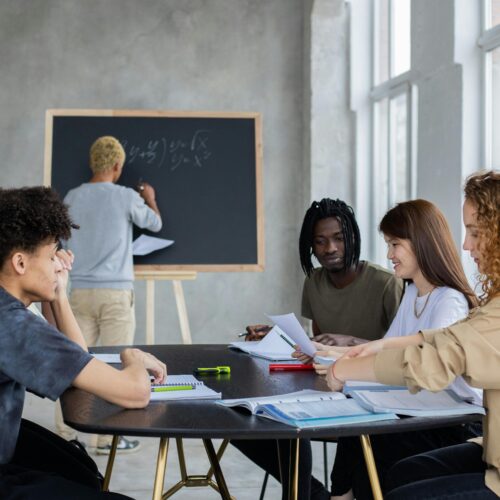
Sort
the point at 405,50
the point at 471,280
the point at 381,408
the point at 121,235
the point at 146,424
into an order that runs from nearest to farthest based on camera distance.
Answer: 1. the point at 146,424
2. the point at 381,408
3. the point at 471,280
4. the point at 121,235
5. the point at 405,50

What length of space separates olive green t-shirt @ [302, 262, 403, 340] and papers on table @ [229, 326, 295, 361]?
0.42 m

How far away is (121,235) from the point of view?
428 centimetres

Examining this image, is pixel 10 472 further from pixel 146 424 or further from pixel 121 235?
pixel 121 235

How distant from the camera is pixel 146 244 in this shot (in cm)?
469

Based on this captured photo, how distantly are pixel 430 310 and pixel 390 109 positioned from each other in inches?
126

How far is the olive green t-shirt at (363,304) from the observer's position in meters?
3.09

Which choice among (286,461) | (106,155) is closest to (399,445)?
(286,461)

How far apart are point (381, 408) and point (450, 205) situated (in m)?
2.33

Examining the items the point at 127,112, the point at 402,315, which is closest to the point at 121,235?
the point at 127,112

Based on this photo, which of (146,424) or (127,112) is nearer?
(146,424)

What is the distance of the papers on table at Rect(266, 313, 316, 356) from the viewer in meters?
2.22

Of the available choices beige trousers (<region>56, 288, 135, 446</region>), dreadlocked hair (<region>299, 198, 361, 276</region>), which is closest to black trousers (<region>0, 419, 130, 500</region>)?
dreadlocked hair (<region>299, 198, 361, 276</region>)

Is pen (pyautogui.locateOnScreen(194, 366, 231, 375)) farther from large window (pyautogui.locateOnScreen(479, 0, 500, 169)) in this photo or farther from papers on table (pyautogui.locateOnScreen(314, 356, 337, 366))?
large window (pyautogui.locateOnScreen(479, 0, 500, 169))

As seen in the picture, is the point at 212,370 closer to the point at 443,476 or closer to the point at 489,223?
the point at 443,476
